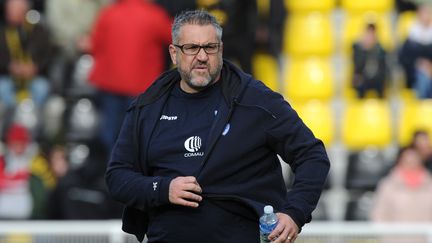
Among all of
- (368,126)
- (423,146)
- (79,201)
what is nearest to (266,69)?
(368,126)

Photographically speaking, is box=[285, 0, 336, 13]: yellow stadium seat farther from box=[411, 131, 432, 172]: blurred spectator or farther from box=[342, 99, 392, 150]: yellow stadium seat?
box=[411, 131, 432, 172]: blurred spectator

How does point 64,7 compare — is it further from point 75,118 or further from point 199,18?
point 199,18

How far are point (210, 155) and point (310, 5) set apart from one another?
8348mm

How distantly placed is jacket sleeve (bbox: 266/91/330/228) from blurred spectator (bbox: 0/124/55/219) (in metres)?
6.04

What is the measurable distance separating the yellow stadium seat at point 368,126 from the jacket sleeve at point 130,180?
22.8 feet

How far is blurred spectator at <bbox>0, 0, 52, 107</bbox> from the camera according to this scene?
41.8 ft

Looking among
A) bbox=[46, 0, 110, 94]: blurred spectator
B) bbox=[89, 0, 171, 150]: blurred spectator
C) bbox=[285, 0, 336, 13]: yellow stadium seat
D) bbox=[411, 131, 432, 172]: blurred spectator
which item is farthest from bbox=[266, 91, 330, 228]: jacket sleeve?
bbox=[285, 0, 336, 13]: yellow stadium seat

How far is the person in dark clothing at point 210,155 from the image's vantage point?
207 inches

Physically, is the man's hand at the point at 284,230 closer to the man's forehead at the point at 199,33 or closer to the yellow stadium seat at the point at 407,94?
the man's forehead at the point at 199,33

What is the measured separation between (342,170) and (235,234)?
674 centimetres

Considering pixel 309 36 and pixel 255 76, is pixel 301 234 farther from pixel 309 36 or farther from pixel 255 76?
pixel 309 36

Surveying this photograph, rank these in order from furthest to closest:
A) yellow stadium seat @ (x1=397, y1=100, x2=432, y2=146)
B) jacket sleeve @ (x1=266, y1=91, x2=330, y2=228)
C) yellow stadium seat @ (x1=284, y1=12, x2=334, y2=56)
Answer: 1. yellow stadium seat @ (x1=284, y1=12, x2=334, y2=56)
2. yellow stadium seat @ (x1=397, y1=100, x2=432, y2=146)
3. jacket sleeve @ (x1=266, y1=91, x2=330, y2=228)

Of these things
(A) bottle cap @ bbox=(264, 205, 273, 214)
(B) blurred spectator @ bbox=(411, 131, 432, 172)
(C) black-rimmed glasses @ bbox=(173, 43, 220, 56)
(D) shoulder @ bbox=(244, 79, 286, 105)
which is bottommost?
(B) blurred spectator @ bbox=(411, 131, 432, 172)

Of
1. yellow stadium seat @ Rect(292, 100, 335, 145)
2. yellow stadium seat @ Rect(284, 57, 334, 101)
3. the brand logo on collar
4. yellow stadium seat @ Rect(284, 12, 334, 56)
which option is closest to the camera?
the brand logo on collar
